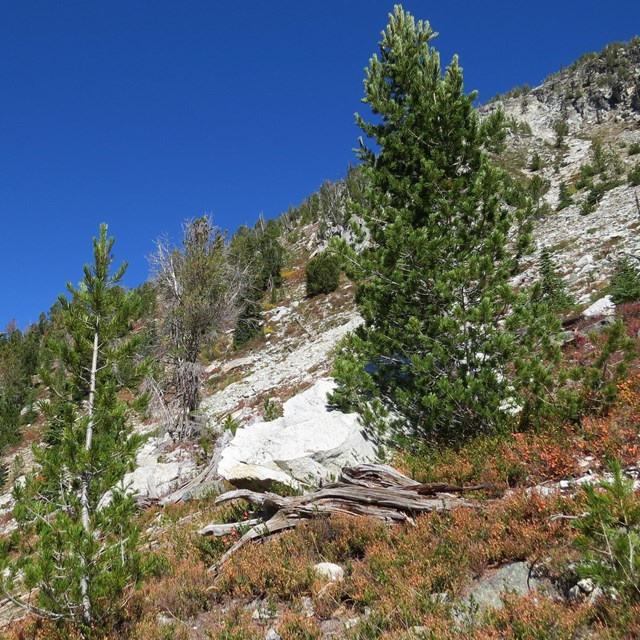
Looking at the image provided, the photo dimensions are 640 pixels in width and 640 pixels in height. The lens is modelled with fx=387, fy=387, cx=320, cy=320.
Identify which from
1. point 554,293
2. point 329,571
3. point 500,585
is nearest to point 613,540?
point 500,585

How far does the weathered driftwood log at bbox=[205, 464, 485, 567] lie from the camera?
507 cm

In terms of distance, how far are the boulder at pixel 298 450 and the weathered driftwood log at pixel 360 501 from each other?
0.71 meters

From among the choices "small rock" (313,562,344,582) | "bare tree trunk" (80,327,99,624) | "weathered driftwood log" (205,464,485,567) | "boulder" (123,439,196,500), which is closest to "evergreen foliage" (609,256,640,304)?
"weathered driftwood log" (205,464,485,567)

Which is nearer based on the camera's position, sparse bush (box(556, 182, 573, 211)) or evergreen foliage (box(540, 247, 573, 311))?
evergreen foliage (box(540, 247, 573, 311))

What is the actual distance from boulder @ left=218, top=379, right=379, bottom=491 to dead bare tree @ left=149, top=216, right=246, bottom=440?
752 cm

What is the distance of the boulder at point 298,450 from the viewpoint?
6.67 metres

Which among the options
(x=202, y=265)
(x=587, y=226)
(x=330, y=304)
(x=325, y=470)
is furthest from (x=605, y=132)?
(x=325, y=470)

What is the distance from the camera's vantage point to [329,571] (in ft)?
14.3

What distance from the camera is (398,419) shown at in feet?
23.7

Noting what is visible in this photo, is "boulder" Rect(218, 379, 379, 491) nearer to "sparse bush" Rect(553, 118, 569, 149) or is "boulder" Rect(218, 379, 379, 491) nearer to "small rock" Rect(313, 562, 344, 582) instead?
"small rock" Rect(313, 562, 344, 582)

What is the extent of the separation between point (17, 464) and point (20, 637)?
23967mm

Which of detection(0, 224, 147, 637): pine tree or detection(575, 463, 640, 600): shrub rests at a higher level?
detection(0, 224, 147, 637): pine tree

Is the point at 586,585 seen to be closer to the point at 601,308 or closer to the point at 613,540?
the point at 613,540

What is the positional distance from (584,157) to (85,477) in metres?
64.5
